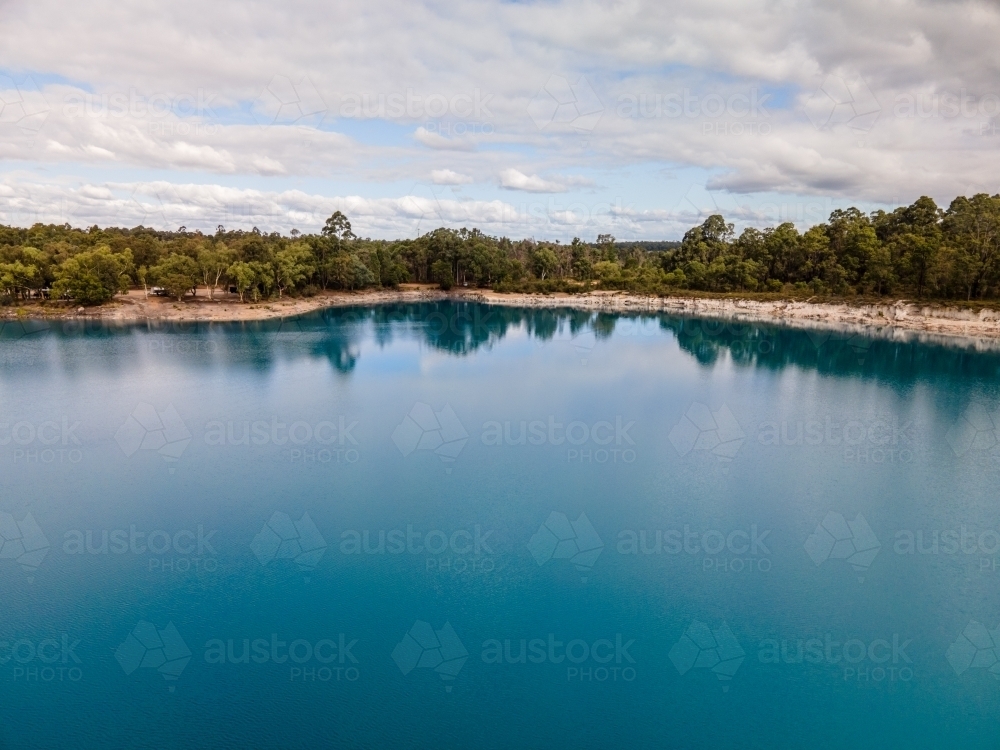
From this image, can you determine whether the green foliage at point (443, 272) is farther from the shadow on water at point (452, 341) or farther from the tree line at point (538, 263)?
the shadow on water at point (452, 341)

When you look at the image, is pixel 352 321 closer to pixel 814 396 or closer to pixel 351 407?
pixel 351 407

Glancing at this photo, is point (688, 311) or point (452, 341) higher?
point (688, 311)

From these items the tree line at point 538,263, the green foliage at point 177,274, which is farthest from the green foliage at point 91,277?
the green foliage at point 177,274

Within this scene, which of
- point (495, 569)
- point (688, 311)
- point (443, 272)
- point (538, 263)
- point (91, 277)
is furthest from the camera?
point (538, 263)

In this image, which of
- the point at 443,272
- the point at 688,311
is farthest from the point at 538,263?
the point at 688,311

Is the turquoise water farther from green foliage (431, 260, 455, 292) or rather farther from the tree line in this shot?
green foliage (431, 260, 455, 292)

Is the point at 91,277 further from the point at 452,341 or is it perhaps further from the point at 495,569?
the point at 495,569
